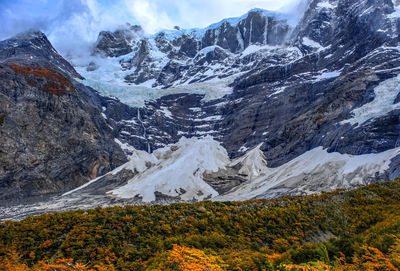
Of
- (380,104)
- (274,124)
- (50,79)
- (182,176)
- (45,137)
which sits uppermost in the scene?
(50,79)

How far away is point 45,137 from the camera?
98.8 m

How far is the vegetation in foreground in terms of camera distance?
13.8 m

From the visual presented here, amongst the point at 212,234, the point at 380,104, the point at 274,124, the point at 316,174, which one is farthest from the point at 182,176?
the point at 212,234

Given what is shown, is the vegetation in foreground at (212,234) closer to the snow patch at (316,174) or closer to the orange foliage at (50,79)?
the snow patch at (316,174)

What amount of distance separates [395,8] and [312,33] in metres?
54.2

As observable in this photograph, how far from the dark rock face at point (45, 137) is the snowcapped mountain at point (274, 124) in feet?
18.4

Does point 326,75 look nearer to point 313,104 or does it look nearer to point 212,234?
point 313,104

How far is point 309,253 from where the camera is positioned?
13.4 meters

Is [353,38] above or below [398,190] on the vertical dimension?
above

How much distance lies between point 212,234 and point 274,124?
97.5 m

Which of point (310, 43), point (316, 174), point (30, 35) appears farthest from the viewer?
point (30, 35)

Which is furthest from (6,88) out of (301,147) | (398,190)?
(398,190)

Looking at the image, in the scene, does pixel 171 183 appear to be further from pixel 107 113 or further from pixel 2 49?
pixel 2 49

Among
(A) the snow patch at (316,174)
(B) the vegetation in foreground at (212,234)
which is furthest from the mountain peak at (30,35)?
(B) the vegetation in foreground at (212,234)
